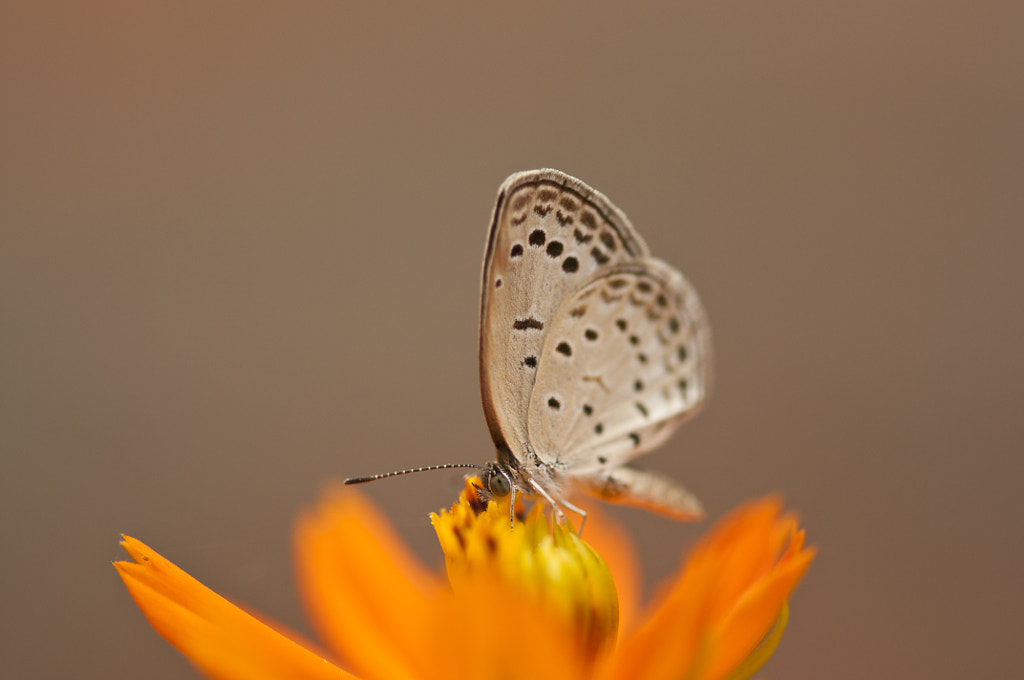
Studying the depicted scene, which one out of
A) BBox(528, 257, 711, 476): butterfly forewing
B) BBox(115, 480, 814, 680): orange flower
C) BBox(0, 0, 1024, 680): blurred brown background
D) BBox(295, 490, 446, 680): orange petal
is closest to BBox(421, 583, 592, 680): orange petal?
BBox(115, 480, 814, 680): orange flower

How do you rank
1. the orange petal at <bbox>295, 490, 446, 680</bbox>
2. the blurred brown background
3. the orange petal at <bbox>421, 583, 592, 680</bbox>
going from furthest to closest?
the blurred brown background, the orange petal at <bbox>295, 490, 446, 680</bbox>, the orange petal at <bbox>421, 583, 592, 680</bbox>

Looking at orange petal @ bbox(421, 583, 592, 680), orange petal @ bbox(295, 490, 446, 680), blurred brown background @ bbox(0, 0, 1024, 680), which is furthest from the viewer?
blurred brown background @ bbox(0, 0, 1024, 680)

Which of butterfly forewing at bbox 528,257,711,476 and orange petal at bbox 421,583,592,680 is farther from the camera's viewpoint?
butterfly forewing at bbox 528,257,711,476

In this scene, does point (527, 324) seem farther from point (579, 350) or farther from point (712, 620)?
point (712, 620)

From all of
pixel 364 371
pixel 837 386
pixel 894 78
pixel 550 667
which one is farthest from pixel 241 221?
pixel 550 667

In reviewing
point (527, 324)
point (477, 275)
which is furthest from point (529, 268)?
point (477, 275)

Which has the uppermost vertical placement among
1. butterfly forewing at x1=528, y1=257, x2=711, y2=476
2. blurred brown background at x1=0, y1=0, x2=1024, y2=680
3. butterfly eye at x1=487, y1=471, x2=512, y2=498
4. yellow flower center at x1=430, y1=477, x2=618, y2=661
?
blurred brown background at x1=0, y1=0, x2=1024, y2=680

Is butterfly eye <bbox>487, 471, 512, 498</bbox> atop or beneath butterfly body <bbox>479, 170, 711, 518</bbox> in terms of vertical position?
beneath

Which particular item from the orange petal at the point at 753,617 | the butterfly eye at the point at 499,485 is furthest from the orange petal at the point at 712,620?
the butterfly eye at the point at 499,485

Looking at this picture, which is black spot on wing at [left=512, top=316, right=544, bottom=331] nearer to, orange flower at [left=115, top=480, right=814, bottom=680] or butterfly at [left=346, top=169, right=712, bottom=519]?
butterfly at [left=346, top=169, right=712, bottom=519]
